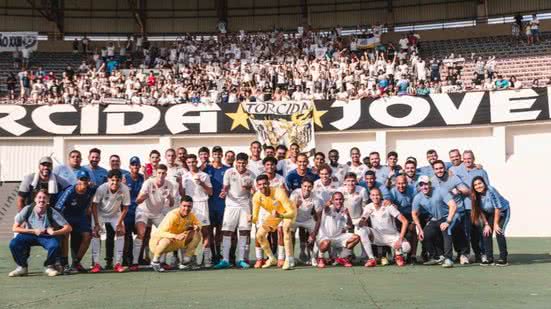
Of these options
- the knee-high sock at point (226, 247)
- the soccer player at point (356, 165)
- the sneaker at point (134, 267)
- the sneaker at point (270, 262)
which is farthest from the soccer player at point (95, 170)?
the soccer player at point (356, 165)

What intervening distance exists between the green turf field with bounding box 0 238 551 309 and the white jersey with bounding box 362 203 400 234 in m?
0.82

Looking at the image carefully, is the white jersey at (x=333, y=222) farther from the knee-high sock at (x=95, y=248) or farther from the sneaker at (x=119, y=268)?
the knee-high sock at (x=95, y=248)

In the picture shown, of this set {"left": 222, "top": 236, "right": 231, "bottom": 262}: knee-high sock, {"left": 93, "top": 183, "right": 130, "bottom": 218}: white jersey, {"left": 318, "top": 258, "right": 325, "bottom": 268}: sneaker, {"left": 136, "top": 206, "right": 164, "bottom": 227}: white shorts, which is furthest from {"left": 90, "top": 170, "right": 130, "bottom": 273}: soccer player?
{"left": 318, "top": 258, "right": 325, "bottom": 268}: sneaker

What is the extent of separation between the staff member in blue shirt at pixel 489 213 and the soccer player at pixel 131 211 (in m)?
5.56

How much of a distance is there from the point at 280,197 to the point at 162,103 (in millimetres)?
15087

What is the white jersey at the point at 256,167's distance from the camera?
1162 cm

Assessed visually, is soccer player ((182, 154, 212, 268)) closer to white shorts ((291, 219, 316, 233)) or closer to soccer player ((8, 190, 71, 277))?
white shorts ((291, 219, 316, 233))

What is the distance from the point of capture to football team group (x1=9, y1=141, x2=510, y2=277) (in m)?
10.3

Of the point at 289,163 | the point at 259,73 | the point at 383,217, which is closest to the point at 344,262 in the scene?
the point at 383,217

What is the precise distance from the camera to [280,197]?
10.5m

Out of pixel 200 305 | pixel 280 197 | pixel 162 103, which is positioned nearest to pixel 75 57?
pixel 162 103

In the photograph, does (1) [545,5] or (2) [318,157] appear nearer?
(2) [318,157]

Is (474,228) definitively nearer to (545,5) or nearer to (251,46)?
(251,46)

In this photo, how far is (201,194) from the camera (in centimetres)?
1112
